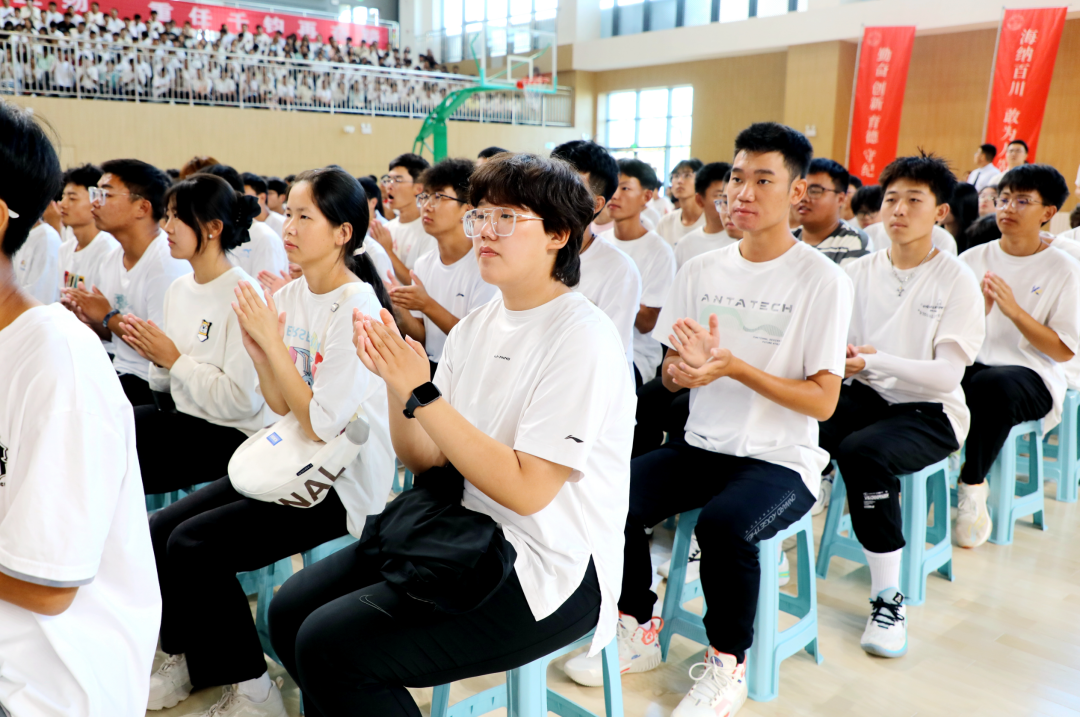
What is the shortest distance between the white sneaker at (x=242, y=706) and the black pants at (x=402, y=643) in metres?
0.55

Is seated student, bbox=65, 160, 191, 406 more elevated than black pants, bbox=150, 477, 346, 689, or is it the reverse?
seated student, bbox=65, 160, 191, 406

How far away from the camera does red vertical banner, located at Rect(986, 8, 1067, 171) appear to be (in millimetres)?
9203

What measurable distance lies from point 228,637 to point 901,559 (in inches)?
78.9

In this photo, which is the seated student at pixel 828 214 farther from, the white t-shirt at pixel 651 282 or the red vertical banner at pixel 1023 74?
the red vertical banner at pixel 1023 74

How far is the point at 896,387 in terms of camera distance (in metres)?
2.73

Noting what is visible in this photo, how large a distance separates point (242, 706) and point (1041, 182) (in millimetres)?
3307

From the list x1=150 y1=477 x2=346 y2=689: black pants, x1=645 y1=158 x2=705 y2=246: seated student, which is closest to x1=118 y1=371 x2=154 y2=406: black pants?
x1=150 y1=477 x2=346 y2=689: black pants

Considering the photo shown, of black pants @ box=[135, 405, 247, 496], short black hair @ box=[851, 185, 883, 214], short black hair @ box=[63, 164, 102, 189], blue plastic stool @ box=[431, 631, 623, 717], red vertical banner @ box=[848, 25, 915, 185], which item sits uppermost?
red vertical banner @ box=[848, 25, 915, 185]

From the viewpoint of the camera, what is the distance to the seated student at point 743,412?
1938 millimetres

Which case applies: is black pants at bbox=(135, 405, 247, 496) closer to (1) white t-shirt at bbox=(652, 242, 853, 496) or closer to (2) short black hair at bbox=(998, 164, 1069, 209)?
(1) white t-shirt at bbox=(652, 242, 853, 496)

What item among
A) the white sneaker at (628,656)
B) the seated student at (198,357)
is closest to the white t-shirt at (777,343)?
the white sneaker at (628,656)

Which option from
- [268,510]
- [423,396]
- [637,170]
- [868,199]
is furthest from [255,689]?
[868,199]

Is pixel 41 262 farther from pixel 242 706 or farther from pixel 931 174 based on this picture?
pixel 931 174

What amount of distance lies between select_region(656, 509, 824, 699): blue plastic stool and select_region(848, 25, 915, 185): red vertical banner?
32.1 feet
